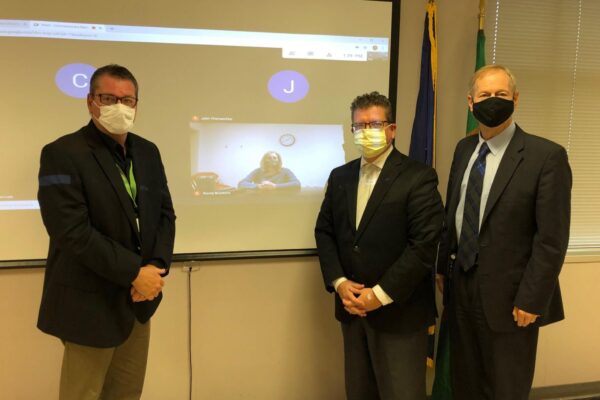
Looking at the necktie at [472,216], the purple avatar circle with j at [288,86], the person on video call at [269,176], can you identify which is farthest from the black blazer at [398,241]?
the purple avatar circle with j at [288,86]

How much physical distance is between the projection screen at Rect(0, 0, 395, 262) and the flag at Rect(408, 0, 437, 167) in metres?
0.22

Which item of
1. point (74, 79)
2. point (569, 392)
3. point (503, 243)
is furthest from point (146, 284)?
point (569, 392)

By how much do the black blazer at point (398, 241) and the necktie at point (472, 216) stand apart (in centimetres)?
12

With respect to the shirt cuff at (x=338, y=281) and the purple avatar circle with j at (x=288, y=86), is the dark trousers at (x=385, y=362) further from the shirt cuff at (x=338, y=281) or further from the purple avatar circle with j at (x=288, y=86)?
the purple avatar circle with j at (x=288, y=86)

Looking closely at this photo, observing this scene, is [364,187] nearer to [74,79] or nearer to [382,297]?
[382,297]

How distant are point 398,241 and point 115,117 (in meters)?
1.29

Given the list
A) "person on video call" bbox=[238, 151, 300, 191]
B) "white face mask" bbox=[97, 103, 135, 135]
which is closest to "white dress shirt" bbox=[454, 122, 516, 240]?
"person on video call" bbox=[238, 151, 300, 191]

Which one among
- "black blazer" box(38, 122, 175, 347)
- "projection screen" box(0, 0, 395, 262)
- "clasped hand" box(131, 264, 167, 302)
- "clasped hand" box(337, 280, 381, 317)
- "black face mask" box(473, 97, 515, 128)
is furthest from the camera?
"projection screen" box(0, 0, 395, 262)

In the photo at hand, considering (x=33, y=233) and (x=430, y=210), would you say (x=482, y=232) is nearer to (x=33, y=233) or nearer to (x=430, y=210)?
(x=430, y=210)

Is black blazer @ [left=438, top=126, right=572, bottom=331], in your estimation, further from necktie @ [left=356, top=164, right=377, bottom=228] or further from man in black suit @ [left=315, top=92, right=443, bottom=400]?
necktie @ [left=356, top=164, right=377, bottom=228]

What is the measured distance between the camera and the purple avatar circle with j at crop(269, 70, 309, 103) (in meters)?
2.29

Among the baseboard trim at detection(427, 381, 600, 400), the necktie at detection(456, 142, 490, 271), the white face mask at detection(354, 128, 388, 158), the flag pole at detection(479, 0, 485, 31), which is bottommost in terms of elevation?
the baseboard trim at detection(427, 381, 600, 400)

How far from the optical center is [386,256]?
1.83 metres

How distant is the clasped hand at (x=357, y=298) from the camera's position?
1.79m
